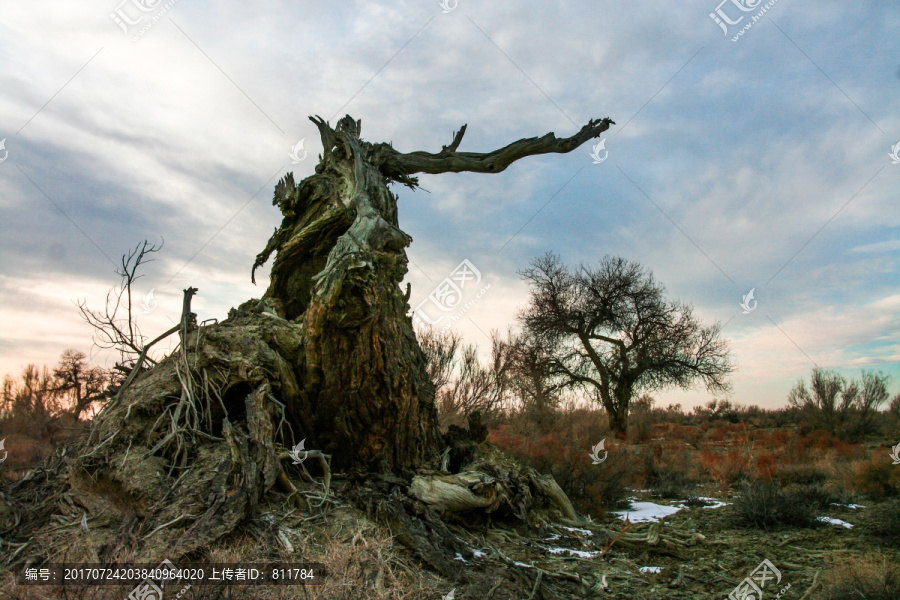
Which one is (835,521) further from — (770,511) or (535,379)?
(535,379)

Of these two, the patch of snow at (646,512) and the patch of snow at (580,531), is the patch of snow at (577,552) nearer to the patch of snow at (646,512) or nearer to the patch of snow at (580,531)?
the patch of snow at (580,531)

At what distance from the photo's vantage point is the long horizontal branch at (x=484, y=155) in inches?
299

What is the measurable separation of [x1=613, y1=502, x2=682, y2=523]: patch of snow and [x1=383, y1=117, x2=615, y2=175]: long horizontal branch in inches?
194

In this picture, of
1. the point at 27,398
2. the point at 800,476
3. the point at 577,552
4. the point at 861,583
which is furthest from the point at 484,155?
the point at 27,398

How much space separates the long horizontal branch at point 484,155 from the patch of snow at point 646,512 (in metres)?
4.94

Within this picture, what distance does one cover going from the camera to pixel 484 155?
7965 mm

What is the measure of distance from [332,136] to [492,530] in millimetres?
5621

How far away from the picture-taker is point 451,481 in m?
5.64

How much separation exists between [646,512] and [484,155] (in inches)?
220

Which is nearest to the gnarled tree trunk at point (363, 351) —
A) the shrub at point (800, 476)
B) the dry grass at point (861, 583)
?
the dry grass at point (861, 583)

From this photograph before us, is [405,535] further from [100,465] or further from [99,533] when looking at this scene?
[100,465]

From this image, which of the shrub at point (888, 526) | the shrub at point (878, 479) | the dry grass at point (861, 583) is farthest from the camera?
the shrub at point (878, 479)

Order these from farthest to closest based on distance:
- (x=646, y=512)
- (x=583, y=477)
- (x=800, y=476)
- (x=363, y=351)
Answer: (x=800, y=476) → (x=583, y=477) → (x=646, y=512) → (x=363, y=351)

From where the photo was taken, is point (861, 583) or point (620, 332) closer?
point (861, 583)
